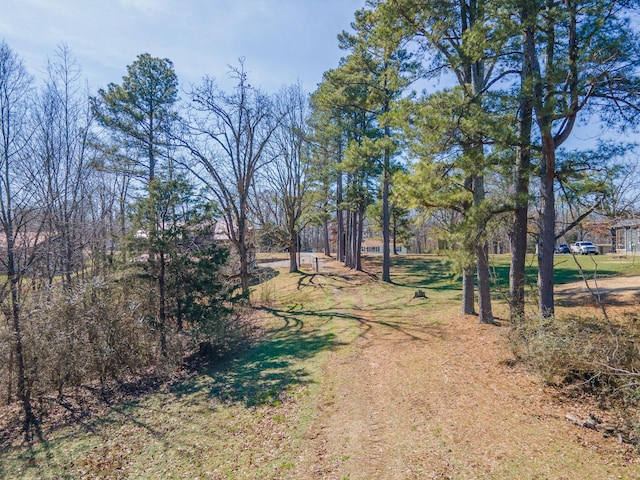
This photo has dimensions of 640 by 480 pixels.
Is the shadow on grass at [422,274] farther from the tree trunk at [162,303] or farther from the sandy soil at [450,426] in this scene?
the tree trunk at [162,303]

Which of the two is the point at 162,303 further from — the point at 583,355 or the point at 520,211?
the point at 520,211

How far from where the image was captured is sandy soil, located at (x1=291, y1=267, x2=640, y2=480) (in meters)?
3.44

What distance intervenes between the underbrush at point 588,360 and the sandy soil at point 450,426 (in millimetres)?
303

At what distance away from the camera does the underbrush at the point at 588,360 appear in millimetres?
4148

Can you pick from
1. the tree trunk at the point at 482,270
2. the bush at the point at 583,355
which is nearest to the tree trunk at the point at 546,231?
the bush at the point at 583,355

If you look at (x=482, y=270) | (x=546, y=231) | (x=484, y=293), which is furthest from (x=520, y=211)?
(x=484, y=293)

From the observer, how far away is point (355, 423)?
4.58m

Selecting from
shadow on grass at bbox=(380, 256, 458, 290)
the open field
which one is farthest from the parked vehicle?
the open field

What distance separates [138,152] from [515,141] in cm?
1408

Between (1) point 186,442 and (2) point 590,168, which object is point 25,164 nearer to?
(1) point 186,442

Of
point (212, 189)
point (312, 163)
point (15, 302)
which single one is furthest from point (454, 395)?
point (312, 163)

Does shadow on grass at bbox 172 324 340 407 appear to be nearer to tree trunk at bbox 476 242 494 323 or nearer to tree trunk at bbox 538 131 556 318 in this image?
tree trunk at bbox 476 242 494 323

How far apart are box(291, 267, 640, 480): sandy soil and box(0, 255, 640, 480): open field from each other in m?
0.02

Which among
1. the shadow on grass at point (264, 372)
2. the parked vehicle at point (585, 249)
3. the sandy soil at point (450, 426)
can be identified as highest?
the parked vehicle at point (585, 249)
